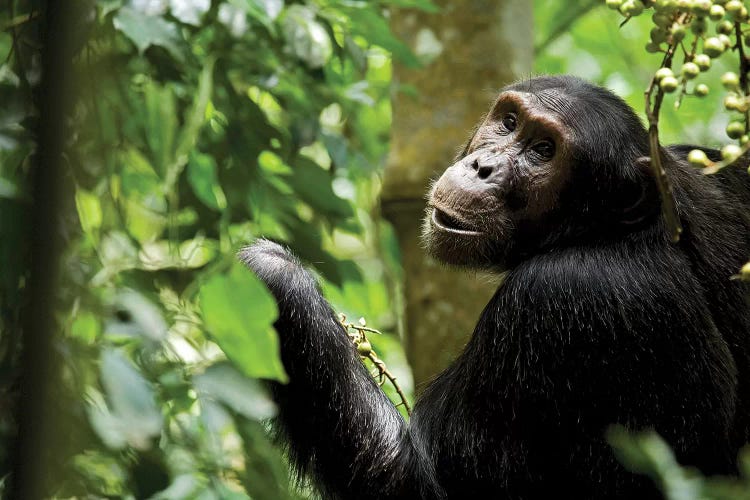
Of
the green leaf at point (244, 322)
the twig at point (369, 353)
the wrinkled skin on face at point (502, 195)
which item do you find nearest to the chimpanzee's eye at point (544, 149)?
the wrinkled skin on face at point (502, 195)

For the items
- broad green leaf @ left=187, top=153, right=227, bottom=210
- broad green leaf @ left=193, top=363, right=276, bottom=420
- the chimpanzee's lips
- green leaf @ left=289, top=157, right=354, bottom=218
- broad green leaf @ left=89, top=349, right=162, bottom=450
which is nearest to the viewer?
broad green leaf @ left=89, top=349, right=162, bottom=450

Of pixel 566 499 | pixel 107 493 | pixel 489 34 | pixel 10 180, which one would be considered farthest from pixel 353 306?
pixel 10 180

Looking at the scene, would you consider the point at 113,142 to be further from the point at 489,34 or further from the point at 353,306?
the point at 489,34

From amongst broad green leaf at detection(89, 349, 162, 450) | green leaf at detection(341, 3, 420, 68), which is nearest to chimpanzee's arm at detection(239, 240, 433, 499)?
green leaf at detection(341, 3, 420, 68)

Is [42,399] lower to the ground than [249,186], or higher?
higher

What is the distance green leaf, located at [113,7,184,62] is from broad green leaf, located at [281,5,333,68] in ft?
2.45

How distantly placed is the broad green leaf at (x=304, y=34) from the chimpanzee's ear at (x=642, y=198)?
166 centimetres

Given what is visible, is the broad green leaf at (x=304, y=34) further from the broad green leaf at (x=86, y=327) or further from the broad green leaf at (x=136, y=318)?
the broad green leaf at (x=86, y=327)

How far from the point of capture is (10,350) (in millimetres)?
902

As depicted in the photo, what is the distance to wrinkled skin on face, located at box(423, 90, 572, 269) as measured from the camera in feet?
13.1

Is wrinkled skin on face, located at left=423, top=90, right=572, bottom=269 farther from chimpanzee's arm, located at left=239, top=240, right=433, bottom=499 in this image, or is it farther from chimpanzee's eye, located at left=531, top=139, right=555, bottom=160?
chimpanzee's arm, located at left=239, top=240, right=433, bottom=499

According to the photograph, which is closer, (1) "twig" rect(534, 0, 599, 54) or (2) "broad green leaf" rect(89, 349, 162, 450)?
(2) "broad green leaf" rect(89, 349, 162, 450)

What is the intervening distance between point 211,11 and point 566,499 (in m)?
2.69

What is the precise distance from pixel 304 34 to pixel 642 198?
181 centimetres
